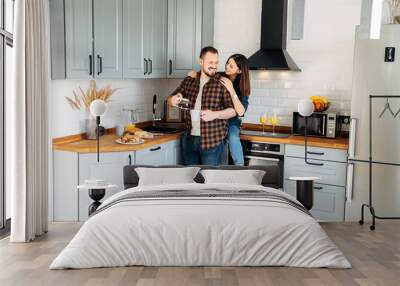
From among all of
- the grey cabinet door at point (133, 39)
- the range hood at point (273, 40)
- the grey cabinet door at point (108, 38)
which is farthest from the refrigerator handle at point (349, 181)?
the grey cabinet door at point (108, 38)

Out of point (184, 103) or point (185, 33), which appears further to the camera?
point (185, 33)

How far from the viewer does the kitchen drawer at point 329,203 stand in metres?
6.46

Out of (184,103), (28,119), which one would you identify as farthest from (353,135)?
(28,119)

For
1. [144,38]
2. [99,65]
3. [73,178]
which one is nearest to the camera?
[73,178]

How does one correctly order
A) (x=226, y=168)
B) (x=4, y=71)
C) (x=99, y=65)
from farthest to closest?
(x=99, y=65) → (x=226, y=168) → (x=4, y=71)

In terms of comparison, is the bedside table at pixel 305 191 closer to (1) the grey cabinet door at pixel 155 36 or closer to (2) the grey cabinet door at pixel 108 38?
(2) the grey cabinet door at pixel 108 38

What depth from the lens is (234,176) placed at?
5.15m

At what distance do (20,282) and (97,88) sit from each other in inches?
128

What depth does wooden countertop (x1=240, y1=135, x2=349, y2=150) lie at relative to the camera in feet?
20.9

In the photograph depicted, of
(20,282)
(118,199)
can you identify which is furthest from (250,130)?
(20,282)

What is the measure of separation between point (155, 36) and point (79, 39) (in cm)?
136

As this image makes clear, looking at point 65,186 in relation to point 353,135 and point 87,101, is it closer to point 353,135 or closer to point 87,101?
point 87,101

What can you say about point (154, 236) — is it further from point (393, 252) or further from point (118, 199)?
point (393, 252)

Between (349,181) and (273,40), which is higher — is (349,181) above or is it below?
below
